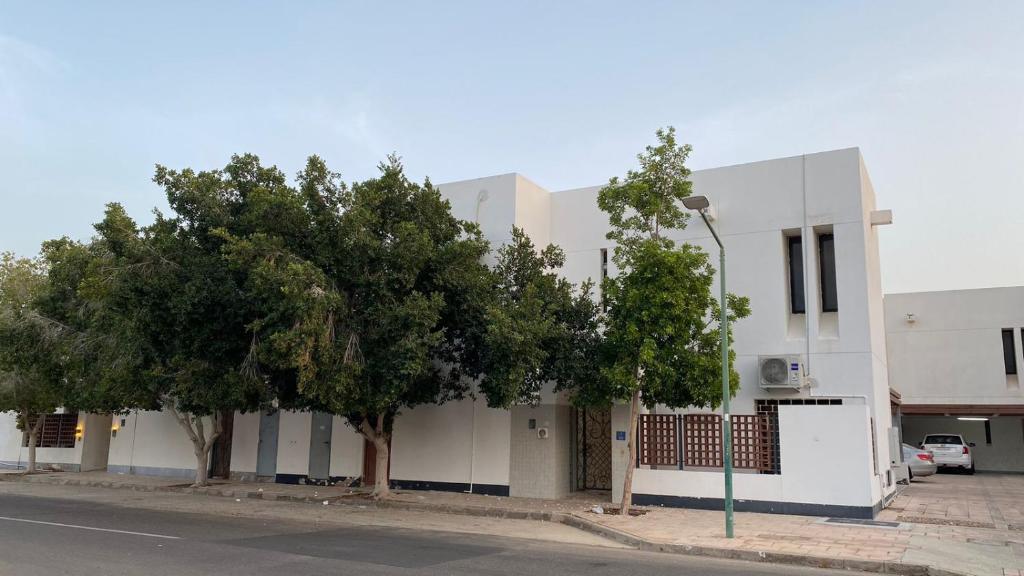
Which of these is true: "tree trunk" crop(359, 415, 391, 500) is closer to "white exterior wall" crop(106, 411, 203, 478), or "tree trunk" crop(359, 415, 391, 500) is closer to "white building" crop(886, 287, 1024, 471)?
"white exterior wall" crop(106, 411, 203, 478)

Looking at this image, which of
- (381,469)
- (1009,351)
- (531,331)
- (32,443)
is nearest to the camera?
(531,331)

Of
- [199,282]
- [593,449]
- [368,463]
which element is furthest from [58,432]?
[593,449]

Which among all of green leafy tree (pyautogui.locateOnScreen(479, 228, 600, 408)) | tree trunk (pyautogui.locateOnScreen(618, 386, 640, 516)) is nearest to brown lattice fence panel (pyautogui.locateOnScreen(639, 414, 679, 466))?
tree trunk (pyautogui.locateOnScreen(618, 386, 640, 516))

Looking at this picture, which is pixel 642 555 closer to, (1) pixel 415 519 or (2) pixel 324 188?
(1) pixel 415 519

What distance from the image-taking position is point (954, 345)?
103 feet

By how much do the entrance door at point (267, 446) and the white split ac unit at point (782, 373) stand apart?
1420 cm

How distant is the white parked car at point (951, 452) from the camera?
30734mm

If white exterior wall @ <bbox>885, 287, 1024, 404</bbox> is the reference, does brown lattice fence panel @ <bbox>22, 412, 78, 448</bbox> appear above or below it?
below

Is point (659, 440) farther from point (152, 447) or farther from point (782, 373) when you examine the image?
point (152, 447)

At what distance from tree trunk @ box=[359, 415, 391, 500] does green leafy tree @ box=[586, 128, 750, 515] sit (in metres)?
5.57

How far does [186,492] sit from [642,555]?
14.7 meters

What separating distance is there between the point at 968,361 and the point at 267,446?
1107 inches

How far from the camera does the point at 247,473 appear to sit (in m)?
23.2

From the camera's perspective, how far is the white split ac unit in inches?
660
